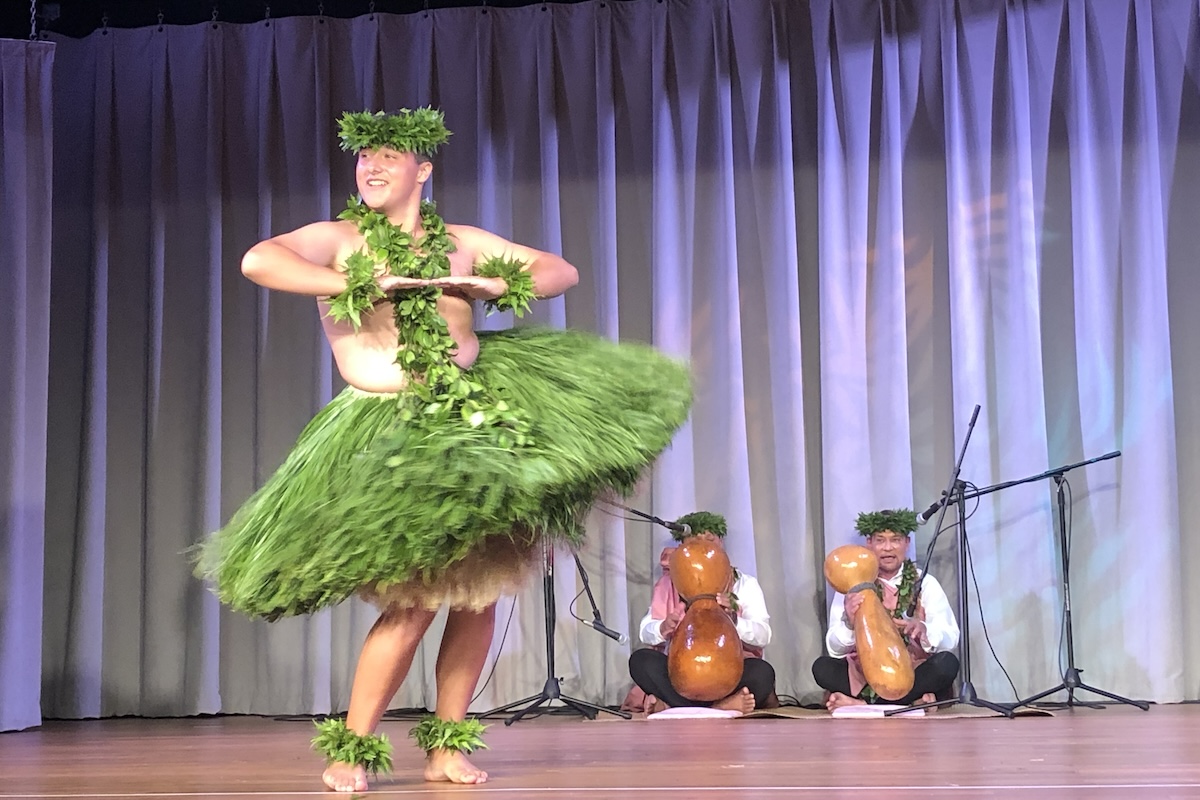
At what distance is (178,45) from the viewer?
4.85 m

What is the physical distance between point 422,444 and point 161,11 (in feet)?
11.4

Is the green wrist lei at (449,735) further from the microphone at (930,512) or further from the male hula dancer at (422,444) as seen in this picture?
the microphone at (930,512)

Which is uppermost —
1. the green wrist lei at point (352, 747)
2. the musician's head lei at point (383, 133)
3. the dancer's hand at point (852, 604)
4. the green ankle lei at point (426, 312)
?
the musician's head lei at point (383, 133)

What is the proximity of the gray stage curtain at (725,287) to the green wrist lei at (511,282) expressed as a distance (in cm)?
219

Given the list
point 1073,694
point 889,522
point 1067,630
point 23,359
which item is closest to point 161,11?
point 23,359

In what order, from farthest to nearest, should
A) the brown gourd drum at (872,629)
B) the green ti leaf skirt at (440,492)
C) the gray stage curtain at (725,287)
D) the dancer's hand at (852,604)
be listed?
the gray stage curtain at (725,287), the dancer's hand at (852,604), the brown gourd drum at (872,629), the green ti leaf skirt at (440,492)

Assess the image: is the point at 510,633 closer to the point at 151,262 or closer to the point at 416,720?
the point at 416,720

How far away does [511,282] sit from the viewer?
2301 millimetres

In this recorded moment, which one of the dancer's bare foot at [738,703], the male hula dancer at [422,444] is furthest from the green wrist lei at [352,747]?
the dancer's bare foot at [738,703]

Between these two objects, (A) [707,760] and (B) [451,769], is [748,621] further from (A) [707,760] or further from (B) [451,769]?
(B) [451,769]

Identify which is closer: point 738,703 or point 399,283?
point 399,283

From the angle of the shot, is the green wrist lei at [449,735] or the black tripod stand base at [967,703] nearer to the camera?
the green wrist lei at [449,735]

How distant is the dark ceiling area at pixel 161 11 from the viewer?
4.84 meters

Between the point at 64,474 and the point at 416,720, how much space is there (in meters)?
1.60
